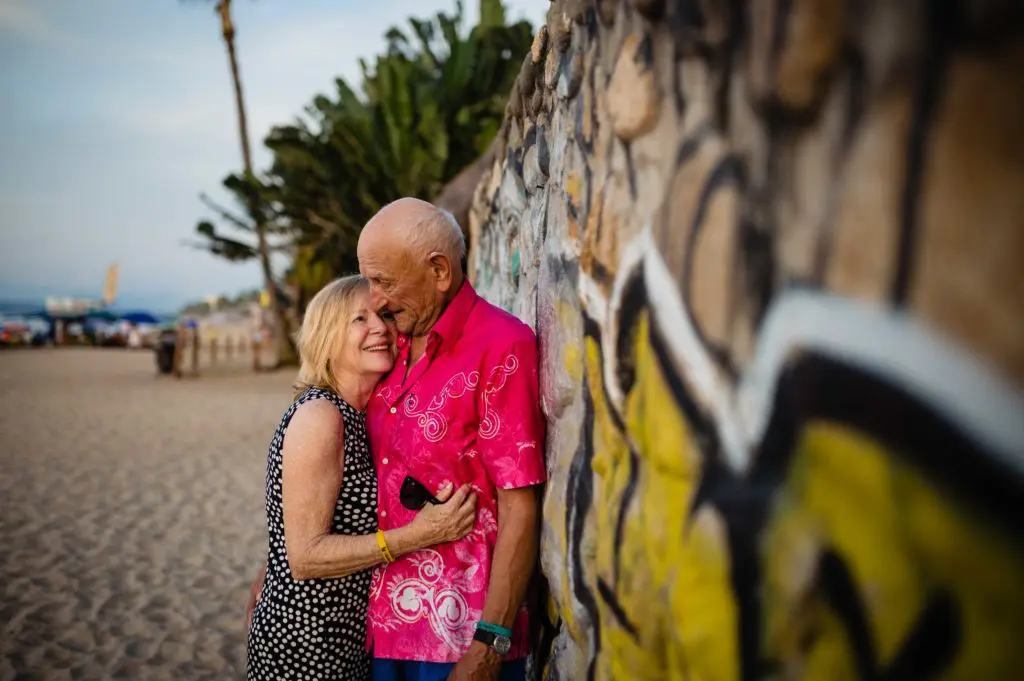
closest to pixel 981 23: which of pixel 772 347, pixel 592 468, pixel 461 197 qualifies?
pixel 772 347

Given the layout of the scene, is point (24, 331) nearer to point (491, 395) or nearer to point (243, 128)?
point (243, 128)

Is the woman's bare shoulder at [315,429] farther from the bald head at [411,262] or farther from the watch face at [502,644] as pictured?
the watch face at [502,644]

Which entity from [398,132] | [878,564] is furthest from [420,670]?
[398,132]

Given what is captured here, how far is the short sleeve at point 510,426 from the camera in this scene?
1914 mm

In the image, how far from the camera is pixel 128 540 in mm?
6598

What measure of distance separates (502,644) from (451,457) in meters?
0.53

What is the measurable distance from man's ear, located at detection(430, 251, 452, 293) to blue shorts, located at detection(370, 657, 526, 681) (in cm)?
113

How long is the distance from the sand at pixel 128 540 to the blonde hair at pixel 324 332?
3.02 m

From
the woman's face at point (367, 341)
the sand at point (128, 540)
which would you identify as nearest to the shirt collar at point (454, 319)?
the woman's face at point (367, 341)

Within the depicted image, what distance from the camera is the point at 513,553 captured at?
192cm

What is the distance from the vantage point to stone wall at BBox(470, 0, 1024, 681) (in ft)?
2.14

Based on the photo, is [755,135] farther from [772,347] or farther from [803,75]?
[772,347]

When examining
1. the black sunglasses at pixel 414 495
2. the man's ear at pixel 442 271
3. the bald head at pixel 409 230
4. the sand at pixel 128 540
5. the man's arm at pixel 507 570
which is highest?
the bald head at pixel 409 230

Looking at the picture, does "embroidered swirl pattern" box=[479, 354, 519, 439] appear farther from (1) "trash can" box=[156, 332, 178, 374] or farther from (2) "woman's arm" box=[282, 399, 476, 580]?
(1) "trash can" box=[156, 332, 178, 374]
